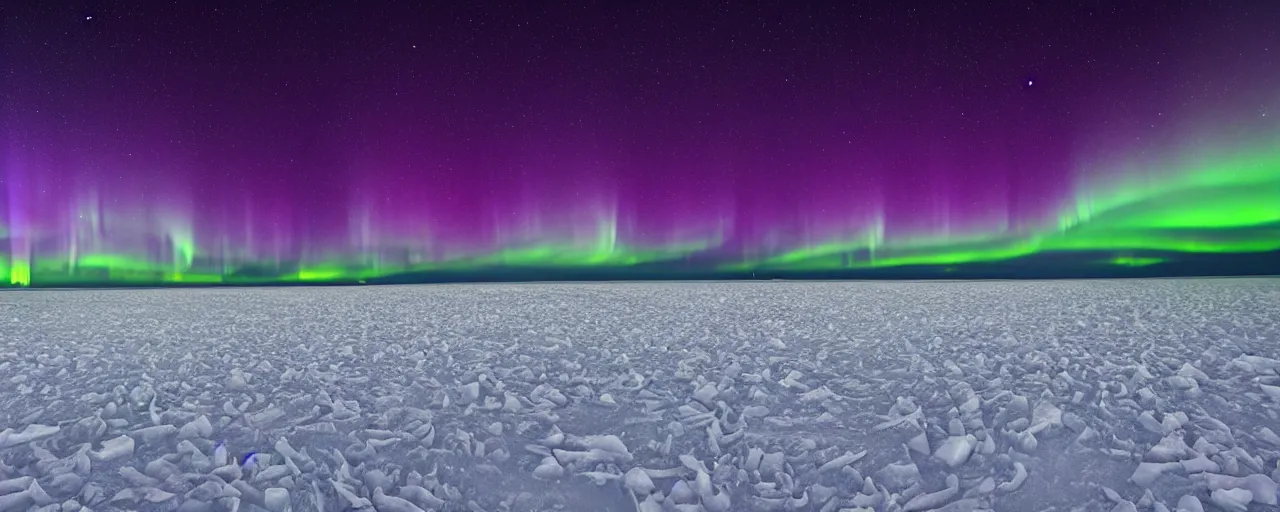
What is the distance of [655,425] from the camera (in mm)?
3607

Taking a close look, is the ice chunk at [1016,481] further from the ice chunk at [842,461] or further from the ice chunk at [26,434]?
the ice chunk at [26,434]

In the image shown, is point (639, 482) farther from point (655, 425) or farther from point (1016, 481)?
point (1016, 481)

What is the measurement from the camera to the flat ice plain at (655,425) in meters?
2.54

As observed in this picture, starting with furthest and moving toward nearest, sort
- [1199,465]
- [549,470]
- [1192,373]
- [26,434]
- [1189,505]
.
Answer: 1. [1192,373]
2. [26,434]
3. [549,470]
4. [1199,465]
5. [1189,505]

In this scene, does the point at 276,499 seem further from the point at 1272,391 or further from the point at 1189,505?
the point at 1272,391

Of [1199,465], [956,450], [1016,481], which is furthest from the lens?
[956,450]

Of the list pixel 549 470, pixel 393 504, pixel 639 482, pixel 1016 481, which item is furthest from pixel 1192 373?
pixel 393 504

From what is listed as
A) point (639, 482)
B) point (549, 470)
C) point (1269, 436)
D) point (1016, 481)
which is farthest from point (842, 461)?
point (1269, 436)

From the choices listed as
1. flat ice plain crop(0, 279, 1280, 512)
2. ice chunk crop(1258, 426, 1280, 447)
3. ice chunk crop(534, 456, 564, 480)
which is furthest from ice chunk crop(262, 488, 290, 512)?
ice chunk crop(1258, 426, 1280, 447)

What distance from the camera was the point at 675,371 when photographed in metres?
5.33

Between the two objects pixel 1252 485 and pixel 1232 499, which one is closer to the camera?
pixel 1232 499

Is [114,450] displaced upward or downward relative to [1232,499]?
upward

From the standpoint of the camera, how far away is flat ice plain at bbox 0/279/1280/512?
2535 millimetres

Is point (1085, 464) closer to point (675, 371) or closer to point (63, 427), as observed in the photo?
point (675, 371)
